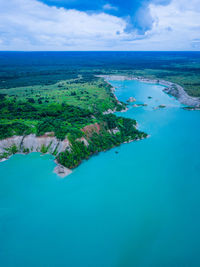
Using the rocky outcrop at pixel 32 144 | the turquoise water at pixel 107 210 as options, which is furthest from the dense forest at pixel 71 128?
the turquoise water at pixel 107 210

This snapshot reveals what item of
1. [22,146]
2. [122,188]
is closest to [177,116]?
[122,188]

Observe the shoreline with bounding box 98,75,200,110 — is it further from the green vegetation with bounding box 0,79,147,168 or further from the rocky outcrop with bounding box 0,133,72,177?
the rocky outcrop with bounding box 0,133,72,177

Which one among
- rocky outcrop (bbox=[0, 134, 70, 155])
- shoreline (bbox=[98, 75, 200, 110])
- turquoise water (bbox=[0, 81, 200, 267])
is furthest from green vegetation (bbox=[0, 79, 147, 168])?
shoreline (bbox=[98, 75, 200, 110])

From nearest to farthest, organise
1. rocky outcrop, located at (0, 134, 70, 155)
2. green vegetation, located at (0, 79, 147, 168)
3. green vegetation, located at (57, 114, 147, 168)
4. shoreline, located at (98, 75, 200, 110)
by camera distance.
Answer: green vegetation, located at (57, 114, 147, 168)
green vegetation, located at (0, 79, 147, 168)
rocky outcrop, located at (0, 134, 70, 155)
shoreline, located at (98, 75, 200, 110)

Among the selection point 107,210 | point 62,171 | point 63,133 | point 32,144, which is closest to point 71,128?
point 63,133

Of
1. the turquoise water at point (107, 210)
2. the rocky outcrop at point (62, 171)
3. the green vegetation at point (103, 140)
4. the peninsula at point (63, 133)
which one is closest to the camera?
the turquoise water at point (107, 210)

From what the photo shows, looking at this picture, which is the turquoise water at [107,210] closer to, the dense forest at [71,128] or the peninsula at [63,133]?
the peninsula at [63,133]

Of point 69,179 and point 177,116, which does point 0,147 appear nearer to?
point 69,179

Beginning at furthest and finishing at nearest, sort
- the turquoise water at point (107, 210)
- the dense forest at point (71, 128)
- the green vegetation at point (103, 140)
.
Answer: the dense forest at point (71, 128), the green vegetation at point (103, 140), the turquoise water at point (107, 210)
